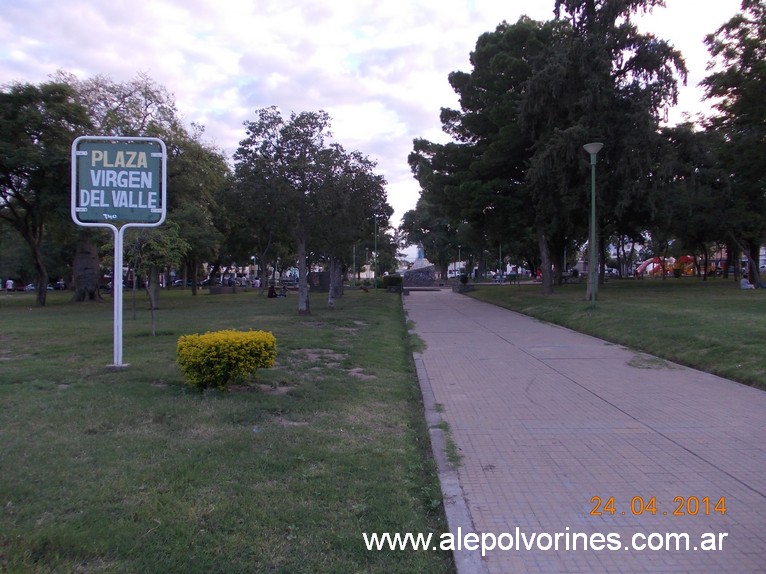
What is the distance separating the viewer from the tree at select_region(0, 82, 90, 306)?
26.7m

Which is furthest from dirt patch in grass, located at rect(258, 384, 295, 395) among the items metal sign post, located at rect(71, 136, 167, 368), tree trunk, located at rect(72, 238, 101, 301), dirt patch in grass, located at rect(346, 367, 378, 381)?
tree trunk, located at rect(72, 238, 101, 301)

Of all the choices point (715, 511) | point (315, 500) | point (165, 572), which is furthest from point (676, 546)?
point (165, 572)

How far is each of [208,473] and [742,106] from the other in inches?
1216

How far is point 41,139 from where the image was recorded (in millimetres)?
28188

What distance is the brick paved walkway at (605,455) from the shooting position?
4020mm

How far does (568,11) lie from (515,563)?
96.2 feet

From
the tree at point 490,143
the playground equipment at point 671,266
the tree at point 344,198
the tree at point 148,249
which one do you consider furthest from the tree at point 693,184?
the playground equipment at point 671,266

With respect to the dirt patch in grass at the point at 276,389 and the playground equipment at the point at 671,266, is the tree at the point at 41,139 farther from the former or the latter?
the playground equipment at the point at 671,266

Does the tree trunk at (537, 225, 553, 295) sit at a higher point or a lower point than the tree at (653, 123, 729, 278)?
lower

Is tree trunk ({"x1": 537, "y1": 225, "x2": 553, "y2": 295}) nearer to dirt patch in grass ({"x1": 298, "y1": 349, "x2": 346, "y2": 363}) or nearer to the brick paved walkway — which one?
the brick paved walkway

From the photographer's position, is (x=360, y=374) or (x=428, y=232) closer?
(x=360, y=374)

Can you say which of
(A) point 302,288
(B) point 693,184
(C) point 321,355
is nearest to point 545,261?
(B) point 693,184

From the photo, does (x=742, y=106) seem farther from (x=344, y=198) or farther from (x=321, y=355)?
(x=321, y=355)
